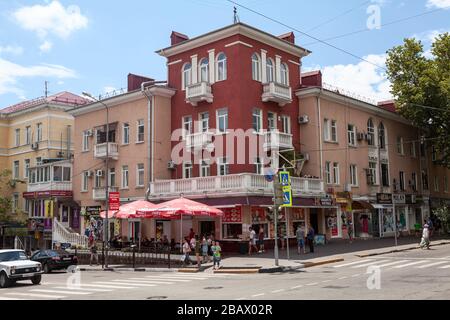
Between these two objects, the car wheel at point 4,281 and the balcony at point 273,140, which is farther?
the balcony at point 273,140

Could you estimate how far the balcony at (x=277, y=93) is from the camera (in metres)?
34.2

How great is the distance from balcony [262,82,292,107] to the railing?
1760 cm

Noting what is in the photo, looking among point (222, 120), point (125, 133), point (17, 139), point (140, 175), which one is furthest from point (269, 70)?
point (17, 139)

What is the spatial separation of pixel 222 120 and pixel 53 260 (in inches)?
559

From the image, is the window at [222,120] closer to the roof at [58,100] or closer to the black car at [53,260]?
the black car at [53,260]

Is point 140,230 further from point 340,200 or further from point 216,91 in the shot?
point 340,200

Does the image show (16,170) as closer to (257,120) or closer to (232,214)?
(257,120)

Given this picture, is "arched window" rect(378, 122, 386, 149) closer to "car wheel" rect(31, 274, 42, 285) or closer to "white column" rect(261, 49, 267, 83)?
"white column" rect(261, 49, 267, 83)

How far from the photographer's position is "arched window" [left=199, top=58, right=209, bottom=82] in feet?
117

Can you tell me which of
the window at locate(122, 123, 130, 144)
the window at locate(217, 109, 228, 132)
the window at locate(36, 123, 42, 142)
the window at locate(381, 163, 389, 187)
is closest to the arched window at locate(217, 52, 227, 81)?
the window at locate(217, 109, 228, 132)

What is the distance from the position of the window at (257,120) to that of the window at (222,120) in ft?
6.18

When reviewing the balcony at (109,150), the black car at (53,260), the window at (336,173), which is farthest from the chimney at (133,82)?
the window at (336,173)

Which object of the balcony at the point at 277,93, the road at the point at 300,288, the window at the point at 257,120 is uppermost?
the balcony at the point at 277,93

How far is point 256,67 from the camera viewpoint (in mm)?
34844
